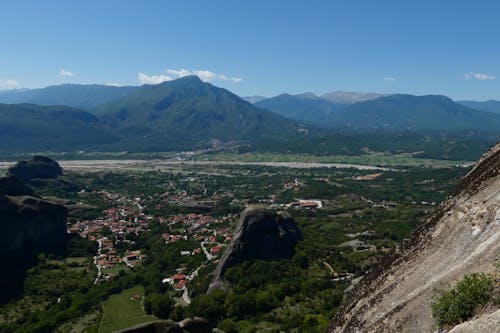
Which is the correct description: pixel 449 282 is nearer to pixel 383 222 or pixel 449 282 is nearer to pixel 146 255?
pixel 146 255

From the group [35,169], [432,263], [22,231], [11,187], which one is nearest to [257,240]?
[22,231]

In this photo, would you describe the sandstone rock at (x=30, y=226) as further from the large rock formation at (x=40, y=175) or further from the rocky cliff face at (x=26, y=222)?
the large rock formation at (x=40, y=175)

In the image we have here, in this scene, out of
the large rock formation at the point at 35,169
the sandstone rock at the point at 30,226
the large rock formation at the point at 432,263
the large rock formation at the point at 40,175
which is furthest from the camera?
the large rock formation at the point at 35,169

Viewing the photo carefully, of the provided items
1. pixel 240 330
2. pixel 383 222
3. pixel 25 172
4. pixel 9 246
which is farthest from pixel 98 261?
pixel 25 172

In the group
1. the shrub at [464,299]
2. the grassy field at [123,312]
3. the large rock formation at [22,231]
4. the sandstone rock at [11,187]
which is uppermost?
the shrub at [464,299]

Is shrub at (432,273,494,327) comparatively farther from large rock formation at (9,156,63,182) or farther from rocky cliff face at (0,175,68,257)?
large rock formation at (9,156,63,182)

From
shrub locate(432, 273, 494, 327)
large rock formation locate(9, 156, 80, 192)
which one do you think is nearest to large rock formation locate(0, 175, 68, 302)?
shrub locate(432, 273, 494, 327)

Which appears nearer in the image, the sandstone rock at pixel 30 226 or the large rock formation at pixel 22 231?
the large rock formation at pixel 22 231

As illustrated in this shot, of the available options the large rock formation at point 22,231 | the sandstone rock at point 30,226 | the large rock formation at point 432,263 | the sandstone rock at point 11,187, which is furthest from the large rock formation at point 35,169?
the large rock formation at point 432,263
